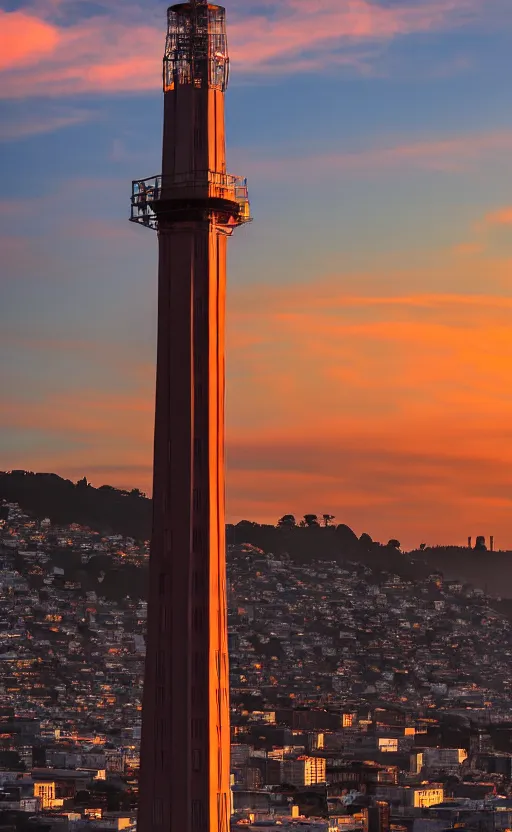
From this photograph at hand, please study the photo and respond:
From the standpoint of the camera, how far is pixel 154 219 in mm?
44156

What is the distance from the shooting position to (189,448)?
143 ft

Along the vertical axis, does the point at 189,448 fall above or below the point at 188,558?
above

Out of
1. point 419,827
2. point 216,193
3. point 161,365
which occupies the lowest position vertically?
point 419,827

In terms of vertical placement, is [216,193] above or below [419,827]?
above

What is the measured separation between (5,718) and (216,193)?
116568 millimetres

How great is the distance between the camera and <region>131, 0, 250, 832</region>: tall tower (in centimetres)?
4291

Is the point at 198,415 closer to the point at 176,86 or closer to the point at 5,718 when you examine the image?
the point at 176,86

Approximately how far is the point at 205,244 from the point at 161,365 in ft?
7.18

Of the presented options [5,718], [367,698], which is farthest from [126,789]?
[367,698]

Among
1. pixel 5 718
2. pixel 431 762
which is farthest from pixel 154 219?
pixel 5 718

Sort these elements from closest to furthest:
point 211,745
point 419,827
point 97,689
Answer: point 211,745, point 419,827, point 97,689

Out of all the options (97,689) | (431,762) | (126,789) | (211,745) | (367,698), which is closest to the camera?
(211,745)

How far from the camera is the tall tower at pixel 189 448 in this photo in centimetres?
4291

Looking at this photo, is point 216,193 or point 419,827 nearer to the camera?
point 216,193
